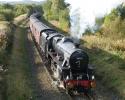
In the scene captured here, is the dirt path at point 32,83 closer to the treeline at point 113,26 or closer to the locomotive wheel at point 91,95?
the locomotive wheel at point 91,95

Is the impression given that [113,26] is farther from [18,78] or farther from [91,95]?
[91,95]

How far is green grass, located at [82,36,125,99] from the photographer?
1809cm

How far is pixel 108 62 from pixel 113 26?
11.0m

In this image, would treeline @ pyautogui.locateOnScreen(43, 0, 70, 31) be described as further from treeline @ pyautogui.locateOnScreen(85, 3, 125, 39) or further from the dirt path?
the dirt path

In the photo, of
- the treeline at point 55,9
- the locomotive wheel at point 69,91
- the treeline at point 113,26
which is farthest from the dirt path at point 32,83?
the treeline at point 55,9

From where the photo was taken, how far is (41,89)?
694 inches

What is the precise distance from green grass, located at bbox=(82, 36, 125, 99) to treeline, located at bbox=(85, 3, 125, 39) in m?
2.90

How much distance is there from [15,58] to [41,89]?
8.18 m

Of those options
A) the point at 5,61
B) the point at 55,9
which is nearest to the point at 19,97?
the point at 5,61

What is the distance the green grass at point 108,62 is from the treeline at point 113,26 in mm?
2905

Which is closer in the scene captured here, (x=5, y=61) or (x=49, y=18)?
(x=5, y=61)

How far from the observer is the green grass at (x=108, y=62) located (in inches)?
712

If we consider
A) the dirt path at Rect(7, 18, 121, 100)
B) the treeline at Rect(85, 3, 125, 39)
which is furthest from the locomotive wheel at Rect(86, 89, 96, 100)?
the treeline at Rect(85, 3, 125, 39)

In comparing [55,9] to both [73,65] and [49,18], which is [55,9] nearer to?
[49,18]
